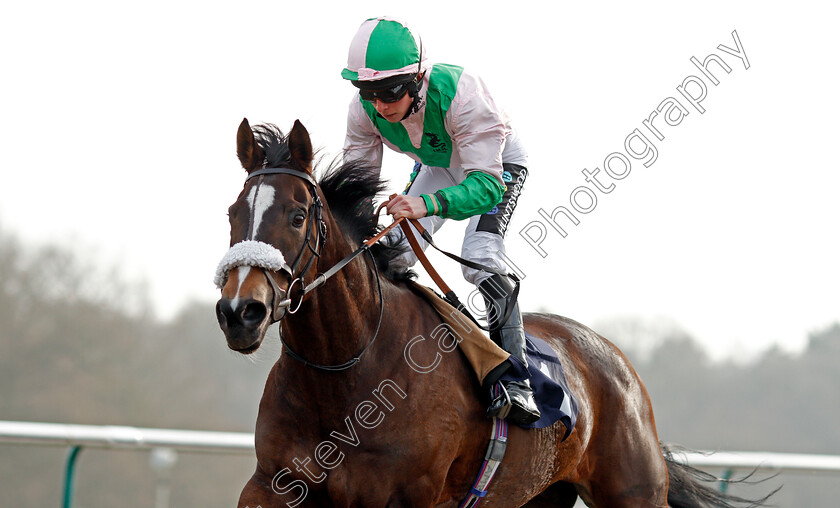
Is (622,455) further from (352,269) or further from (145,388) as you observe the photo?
(145,388)

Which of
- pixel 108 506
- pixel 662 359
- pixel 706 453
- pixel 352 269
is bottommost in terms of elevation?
pixel 108 506

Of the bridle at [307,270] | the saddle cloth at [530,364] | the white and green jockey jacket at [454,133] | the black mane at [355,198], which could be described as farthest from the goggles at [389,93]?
the saddle cloth at [530,364]

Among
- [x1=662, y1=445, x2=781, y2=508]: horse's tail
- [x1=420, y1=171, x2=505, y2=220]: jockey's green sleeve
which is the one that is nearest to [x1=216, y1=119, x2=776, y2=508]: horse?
[x1=420, y1=171, x2=505, y2=220]: jockey's green sleeve

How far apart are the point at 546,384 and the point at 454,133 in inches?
43.8

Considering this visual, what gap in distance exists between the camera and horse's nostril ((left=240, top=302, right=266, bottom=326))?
97.7 inches

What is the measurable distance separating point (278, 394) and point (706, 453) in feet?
10.6

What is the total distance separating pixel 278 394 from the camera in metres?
3.10

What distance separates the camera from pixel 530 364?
366 centimetres

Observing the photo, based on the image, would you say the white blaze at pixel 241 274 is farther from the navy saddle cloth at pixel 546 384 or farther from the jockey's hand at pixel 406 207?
the navy saddle cloth at pixel 546 384

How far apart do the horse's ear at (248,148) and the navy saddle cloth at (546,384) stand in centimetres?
127

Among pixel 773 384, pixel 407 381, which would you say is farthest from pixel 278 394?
pixel 773 384

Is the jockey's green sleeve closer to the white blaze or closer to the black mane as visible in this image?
the black mane

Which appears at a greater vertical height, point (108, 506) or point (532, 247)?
point (532, 247)

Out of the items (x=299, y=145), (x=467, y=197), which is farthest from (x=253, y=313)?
(x=467, y=197)
